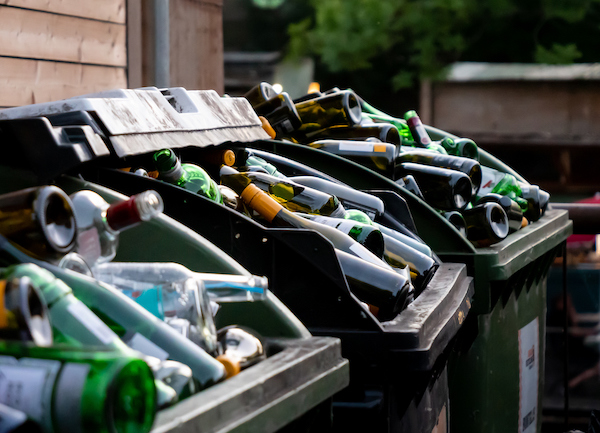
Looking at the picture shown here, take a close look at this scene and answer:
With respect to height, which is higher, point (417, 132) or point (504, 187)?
point (417, 132)

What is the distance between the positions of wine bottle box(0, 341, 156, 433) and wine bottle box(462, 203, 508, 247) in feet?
5.47

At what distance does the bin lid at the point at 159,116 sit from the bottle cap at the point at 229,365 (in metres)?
0.54

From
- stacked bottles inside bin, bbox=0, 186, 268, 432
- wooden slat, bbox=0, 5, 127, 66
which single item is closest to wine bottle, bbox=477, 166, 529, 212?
stacked bottles inside bin, bbox=0, 186, 268, 432

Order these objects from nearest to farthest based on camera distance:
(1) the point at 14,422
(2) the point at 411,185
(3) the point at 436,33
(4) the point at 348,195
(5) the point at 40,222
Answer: (1) the point at 14,422 → (5) the point at 40,222 → (4) the point at 348,195 → (2) the point at 411,185 → (3) the point at 436,33

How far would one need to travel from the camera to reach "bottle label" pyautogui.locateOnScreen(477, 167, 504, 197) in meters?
2.84

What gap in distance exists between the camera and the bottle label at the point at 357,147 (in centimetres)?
251

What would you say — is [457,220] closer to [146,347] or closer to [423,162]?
[423,162]

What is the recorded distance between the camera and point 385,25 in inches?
548

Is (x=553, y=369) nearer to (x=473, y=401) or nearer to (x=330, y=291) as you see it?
(x=473, y=401)

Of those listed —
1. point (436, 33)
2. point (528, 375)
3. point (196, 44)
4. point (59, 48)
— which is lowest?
point (528, 375)

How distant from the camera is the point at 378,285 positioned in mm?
1593

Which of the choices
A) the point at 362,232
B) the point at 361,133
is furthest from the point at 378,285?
the point at 361,133

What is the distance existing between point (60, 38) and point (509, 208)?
226 cm

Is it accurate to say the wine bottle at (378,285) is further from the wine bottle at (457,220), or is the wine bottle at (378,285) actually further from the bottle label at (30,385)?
the bottle label at (30,385)
